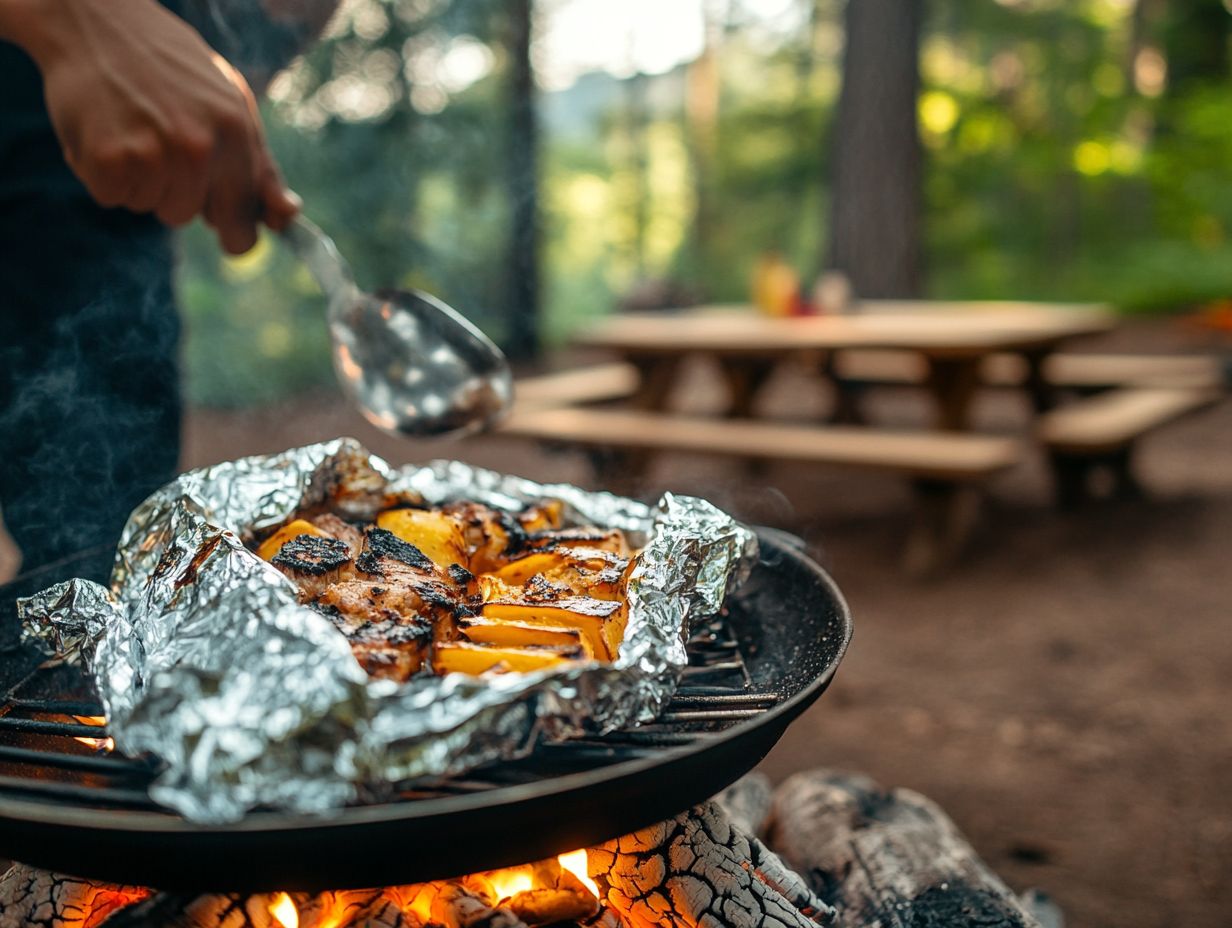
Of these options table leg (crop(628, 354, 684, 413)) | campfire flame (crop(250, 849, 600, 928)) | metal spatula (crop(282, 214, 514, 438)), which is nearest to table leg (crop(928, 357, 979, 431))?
table leg (crop(628, 354, 684, 413))

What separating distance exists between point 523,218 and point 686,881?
10.7 meters

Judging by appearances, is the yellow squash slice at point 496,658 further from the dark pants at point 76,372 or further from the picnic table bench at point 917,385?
the picnic table bench at point 917,385

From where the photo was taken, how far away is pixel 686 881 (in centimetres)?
156

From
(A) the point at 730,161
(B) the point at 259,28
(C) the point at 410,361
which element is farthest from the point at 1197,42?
(C) the point at 410,361

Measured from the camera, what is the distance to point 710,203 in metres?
17.8

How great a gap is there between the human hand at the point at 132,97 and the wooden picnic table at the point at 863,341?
13.4 ft

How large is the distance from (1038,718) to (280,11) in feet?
10.9

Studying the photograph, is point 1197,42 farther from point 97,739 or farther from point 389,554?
point 97,739

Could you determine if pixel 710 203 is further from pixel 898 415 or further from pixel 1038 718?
pixel 1038 718

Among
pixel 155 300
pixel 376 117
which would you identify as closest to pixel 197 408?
pixel 376 117

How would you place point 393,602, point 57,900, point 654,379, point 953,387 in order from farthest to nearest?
point 654,379
point 953,387
point 57,900
point 393,602

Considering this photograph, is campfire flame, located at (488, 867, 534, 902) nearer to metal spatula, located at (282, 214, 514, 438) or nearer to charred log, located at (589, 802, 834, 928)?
charred log, located at (589, 802, 834, 928)

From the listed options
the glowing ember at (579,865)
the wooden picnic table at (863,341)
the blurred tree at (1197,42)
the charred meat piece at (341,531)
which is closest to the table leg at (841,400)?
the wooden picnic table at (863,341)

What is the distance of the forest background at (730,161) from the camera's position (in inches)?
393
